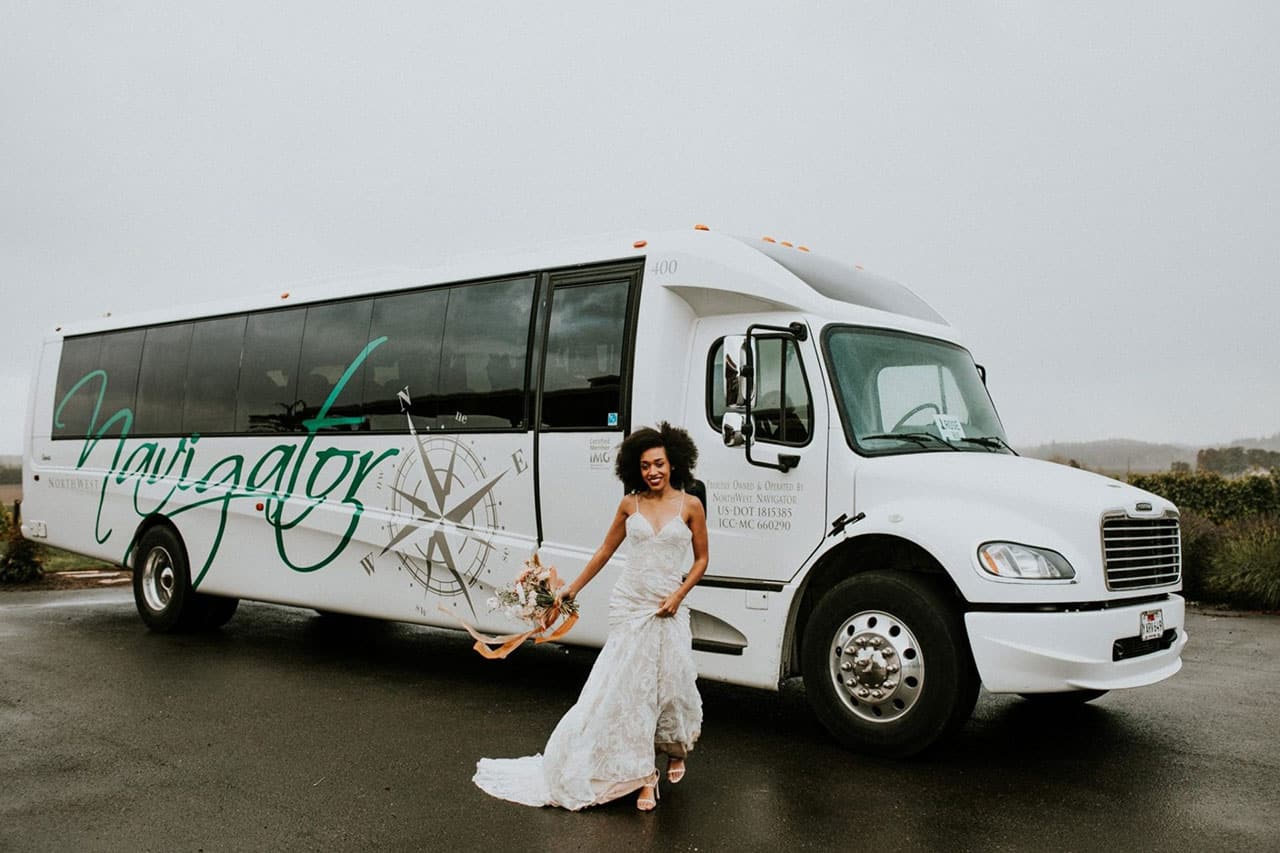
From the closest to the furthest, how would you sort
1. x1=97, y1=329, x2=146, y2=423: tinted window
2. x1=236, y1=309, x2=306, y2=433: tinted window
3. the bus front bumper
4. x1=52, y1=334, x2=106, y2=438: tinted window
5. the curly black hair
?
the curly black hair
the bus front bumper
x1=236, y1=309, x2=306, y2=433: tinted window
x1=97, y1=329, x2=146, y2=423: tinted window
x1=52, y1=334, x2=106, y2=438: tinted window

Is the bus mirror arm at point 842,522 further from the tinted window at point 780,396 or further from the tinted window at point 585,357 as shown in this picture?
the tinted window at point 585,357

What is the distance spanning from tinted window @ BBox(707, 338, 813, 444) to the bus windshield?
0.22m

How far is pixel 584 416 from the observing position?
8.19 m

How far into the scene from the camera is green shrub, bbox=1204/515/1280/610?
47.6ft

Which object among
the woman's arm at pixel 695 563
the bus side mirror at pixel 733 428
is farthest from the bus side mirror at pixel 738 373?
the woman's arm at pixel 695 563

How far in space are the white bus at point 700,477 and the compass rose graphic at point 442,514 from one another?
0.02m

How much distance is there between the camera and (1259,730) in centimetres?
740

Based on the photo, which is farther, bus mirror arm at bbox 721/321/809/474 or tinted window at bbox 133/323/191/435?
tinted window at bbox 133/323/191/435

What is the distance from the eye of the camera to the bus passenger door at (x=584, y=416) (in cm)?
798

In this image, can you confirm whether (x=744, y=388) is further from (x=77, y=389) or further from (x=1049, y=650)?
(x=77, y=389)

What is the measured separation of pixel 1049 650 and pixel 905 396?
1.98 meters

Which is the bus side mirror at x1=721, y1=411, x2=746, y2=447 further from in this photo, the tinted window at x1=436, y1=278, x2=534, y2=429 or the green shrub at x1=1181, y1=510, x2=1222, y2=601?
the green shrub at x1=1181, y1=510, x2=1222, y2=601

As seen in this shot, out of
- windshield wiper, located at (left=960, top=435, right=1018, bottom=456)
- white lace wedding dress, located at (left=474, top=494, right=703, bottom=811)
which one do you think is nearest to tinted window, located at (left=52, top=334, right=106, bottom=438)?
white lace wedding dress, located at (left=474, top=494, right=703, bottom=811)

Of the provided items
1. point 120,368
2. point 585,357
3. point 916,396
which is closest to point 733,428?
point 916,396
